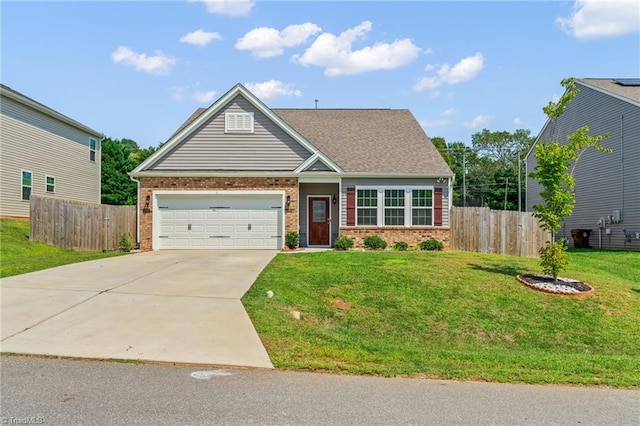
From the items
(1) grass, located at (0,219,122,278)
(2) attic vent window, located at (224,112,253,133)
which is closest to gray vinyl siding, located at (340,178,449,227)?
(2) attic vent window, located at (224,112,253,133)

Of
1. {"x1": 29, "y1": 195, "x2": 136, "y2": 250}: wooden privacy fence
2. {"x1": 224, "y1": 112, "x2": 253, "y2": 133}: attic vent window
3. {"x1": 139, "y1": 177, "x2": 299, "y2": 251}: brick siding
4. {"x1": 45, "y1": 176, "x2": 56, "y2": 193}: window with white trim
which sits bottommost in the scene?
{"x1": 29, "y1": 195, "x2": 136, "y2": 250}: wooden privacy fence

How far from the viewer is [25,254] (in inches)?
596

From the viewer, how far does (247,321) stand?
740cm

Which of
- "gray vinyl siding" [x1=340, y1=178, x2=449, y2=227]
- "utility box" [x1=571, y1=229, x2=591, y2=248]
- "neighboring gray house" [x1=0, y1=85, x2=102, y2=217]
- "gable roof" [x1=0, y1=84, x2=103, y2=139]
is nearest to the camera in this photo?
"gray vinyl siding" [x1=340, y1=178, x2=449, y2=227]

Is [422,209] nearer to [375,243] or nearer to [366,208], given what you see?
[366,208]

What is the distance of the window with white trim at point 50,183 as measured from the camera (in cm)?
2405

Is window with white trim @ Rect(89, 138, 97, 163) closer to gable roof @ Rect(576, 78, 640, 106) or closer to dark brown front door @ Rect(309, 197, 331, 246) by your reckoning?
dark brown front door @ Rect(309, 197, 331, 246)

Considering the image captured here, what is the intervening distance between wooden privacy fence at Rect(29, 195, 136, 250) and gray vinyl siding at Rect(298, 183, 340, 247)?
7568 mm

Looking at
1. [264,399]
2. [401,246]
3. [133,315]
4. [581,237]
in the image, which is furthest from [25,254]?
[581,237]

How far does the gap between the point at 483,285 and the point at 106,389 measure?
26.8 feet

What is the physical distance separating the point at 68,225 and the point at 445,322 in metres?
14.7

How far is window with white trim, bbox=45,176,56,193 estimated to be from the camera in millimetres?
24047

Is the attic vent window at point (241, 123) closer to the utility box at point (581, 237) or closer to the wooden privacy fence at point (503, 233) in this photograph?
the wooden privacy fence at point (503, 233)

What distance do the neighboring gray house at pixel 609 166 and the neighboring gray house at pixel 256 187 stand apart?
6.76 meters
